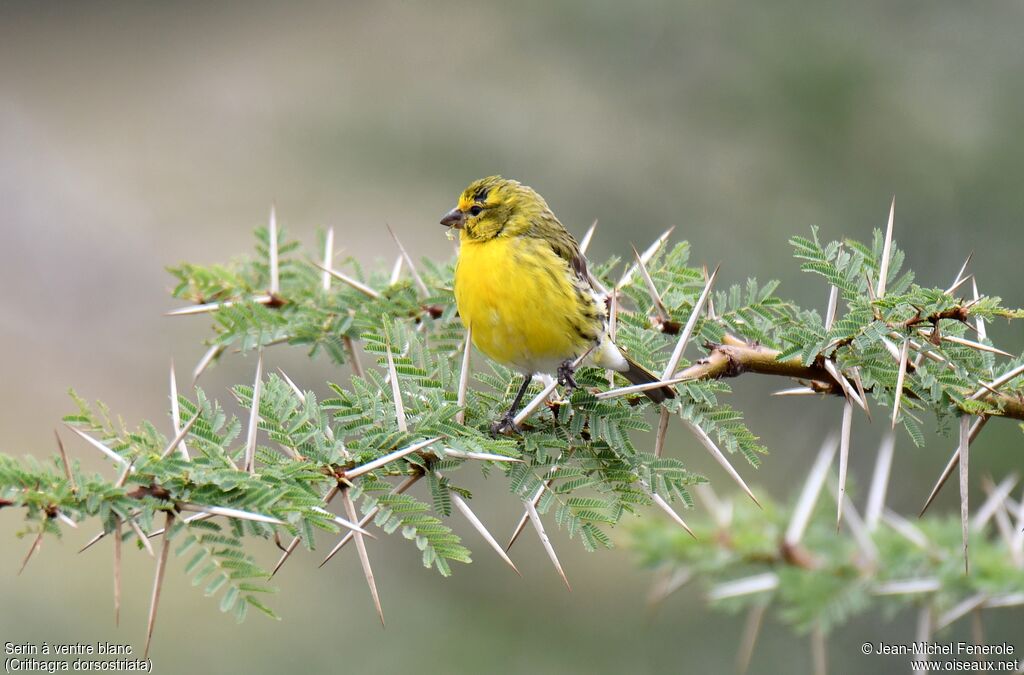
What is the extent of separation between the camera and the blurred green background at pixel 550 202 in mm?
7441

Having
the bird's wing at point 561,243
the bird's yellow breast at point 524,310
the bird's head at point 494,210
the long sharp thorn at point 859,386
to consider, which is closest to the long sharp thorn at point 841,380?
the long sharp thorn at point 859,386

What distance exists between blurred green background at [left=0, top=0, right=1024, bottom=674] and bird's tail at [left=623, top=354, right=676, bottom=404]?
2392 millimetres

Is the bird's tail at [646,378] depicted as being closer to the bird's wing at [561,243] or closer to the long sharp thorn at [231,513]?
the bird's wing at [561,243]

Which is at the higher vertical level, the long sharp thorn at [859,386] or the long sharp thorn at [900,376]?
the long sharp thorn at [900,376]

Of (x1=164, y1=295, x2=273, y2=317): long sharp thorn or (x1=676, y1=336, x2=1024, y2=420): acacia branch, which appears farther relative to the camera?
(x1=164, y1=295, x2=273, y2=317): long sharp thorn

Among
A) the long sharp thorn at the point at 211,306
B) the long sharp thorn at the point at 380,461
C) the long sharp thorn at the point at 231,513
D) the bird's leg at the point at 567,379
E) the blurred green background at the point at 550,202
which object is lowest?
the blurred green background at the point at 550,202

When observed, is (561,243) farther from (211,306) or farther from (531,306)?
(211,306)

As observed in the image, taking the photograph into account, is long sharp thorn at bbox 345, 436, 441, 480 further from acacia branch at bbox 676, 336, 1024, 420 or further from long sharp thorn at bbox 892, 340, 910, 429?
long sharp thorn at bbox 892, 340, 910, 429

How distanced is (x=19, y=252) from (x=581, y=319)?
35.0 ft

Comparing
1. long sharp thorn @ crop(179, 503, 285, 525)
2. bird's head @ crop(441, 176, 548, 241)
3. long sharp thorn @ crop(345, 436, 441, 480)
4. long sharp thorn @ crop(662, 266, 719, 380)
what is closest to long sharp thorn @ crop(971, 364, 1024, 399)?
long sharp thorn @ crop(662, 266, 719, 380)

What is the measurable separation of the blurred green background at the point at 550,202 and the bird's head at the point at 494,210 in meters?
1.51

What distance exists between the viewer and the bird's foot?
7.99ft

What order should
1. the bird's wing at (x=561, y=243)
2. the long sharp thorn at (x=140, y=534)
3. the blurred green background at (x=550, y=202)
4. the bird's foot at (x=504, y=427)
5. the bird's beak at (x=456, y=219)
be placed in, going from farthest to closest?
1. the blurred green background at (x=550, y=202)
2. the bird's beak at (x=456, y=219)
3. the bird's wing at (x=561, y=243)
4. the bird's foot at (x=504, y=427)
5. the long sharp thorn at (x=140, y=534)

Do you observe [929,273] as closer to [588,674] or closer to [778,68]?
[778,68]
